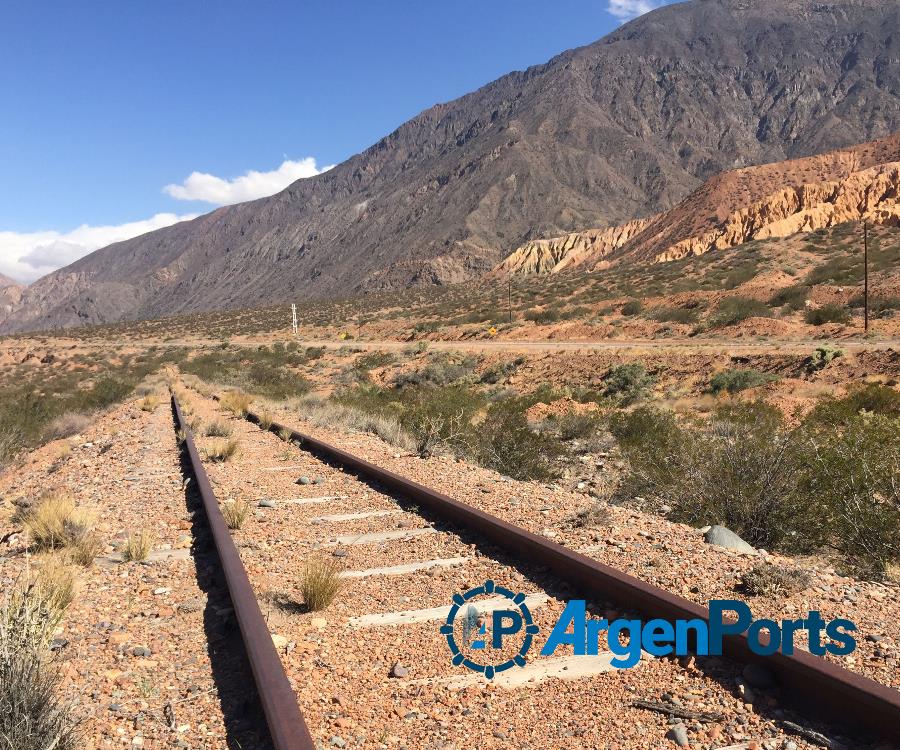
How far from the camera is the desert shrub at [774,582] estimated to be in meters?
4.41

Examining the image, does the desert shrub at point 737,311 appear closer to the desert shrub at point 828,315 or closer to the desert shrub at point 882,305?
the desert shrub at point 828,315

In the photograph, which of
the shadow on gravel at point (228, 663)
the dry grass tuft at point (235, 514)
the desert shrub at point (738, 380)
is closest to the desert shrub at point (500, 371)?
the desert shrub at point (738, 380)

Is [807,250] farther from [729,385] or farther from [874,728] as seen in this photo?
[874,728]

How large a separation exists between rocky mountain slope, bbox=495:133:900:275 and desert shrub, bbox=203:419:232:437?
2561 inches

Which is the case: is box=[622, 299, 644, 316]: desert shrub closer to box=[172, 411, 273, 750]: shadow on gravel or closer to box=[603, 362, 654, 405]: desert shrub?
box=[603, 362, 654, 405]: desert shrub

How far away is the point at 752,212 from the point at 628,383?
67.6 metres

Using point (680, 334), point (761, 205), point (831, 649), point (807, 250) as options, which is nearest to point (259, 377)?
point (680, 334)

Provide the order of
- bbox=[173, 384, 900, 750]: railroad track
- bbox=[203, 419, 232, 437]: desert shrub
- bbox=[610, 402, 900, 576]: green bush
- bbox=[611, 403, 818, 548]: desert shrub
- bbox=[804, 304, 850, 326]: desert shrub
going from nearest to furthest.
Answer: bbox=[173, 384, 900, 750]: railroad track
bbox=[610, 402, 900, 576]: green bush
bbox=[611, 403, 818, 548]: desert shrub
bbox=[203, 419, 232, 437]: desert shrub
bbox=[804, 304, 850, 326]: desert shrub

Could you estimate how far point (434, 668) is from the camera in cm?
376

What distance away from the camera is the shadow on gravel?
320 centimetres

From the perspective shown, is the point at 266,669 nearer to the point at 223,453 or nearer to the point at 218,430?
the point at 223,453

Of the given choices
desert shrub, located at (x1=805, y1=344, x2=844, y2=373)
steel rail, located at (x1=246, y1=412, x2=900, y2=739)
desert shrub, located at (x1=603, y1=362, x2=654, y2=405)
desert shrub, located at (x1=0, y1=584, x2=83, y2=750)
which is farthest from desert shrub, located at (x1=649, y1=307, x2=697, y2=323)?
desert shrub, located at (x1=0, y1=584, x2=83, y2=750)

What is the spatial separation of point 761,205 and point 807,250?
32.6 metres

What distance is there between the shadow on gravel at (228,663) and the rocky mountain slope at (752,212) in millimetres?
69508
